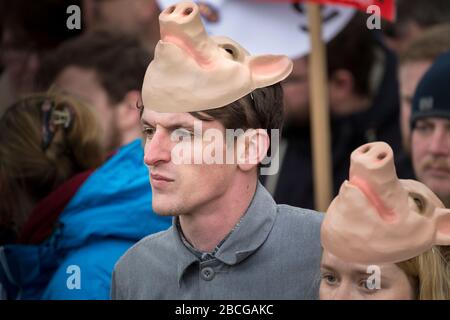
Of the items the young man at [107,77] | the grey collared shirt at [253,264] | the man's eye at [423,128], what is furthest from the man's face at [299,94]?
the grey collared shirt at [253,264]

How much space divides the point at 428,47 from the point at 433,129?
24.7 inches

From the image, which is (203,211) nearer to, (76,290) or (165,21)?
(165,21)

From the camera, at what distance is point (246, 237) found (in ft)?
9.91

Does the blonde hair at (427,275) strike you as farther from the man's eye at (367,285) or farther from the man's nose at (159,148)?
the man's nose at (159,148)

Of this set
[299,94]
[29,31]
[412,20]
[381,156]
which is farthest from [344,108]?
[381,156]

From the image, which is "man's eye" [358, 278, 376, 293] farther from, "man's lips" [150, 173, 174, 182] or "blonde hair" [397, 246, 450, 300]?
"man's lips" [150, 173, 174, 182]

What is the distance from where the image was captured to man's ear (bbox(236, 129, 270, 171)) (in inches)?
117

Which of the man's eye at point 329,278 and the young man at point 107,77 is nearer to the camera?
the man's eye at point 329,278

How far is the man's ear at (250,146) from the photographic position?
2.98 m

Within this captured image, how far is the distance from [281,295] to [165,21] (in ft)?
2.58

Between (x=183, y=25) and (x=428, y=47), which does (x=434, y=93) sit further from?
(x=183, y=25)

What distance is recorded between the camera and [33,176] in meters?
4.12

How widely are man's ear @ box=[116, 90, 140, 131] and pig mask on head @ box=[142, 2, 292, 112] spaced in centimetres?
132

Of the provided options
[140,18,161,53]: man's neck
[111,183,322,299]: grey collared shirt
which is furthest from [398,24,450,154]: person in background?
[111,183,322,299]: grey collared shirt
